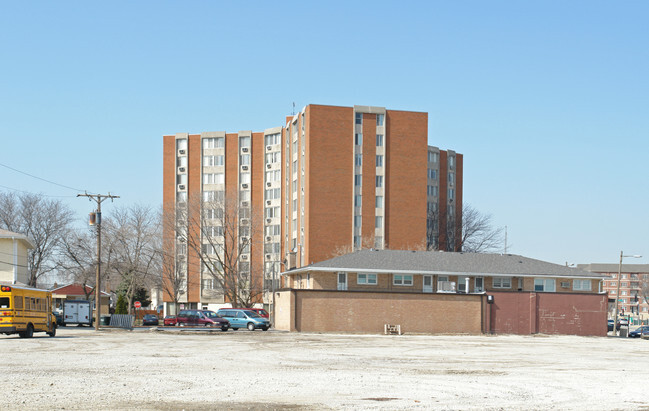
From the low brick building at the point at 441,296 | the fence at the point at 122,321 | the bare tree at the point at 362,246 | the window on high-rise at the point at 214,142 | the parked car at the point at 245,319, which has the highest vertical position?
the window on high-rise at the point at 214,142

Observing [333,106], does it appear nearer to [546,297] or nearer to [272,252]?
[272,252]

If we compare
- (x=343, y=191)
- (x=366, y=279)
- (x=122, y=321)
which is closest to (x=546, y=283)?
(x=366, y=279)

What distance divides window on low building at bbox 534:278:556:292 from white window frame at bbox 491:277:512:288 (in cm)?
228

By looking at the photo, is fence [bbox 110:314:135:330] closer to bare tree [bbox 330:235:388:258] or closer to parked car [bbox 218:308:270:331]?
parked car [bbox 218:308:270:331]

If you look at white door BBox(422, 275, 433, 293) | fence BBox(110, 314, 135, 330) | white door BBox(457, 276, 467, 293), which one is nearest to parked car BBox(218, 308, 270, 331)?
fence BBox(110, 314, 135, 330)

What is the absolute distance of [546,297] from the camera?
6259cm

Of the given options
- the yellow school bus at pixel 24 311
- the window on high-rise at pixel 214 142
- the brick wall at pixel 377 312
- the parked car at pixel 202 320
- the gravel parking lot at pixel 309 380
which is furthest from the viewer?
the window on high-rise at pixel 214 142

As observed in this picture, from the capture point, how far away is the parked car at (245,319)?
6050cm

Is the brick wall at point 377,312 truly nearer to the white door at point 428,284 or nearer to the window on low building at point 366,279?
the window on low building at point 366,279

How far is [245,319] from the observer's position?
2418 inches

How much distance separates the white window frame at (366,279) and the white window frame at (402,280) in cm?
162

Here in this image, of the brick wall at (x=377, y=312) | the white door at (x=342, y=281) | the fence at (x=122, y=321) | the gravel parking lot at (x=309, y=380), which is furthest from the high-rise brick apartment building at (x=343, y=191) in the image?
the gravel parking lot at (x=309, y=380)

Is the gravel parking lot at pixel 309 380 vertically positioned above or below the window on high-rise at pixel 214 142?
below

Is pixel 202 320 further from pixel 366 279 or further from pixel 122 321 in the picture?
pixel 366 279
